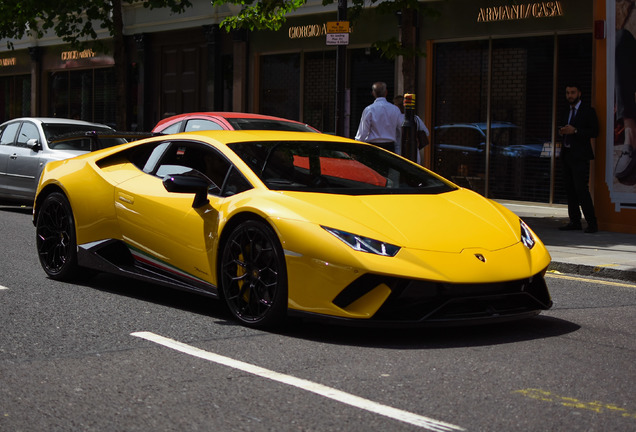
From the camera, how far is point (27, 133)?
16.5 metres

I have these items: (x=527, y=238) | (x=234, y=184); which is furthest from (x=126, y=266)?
(x=527, y=238)

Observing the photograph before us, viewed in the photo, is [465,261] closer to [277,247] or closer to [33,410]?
[277,247]

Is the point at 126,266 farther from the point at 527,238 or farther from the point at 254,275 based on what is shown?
the point at 527,238

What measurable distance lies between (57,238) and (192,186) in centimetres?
208

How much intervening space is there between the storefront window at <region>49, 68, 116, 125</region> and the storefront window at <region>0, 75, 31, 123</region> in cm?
189

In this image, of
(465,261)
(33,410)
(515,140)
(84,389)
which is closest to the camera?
(33,410)

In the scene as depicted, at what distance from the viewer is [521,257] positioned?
6445 mm

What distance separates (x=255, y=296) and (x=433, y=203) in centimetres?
132

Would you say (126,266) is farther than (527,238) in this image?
Yes

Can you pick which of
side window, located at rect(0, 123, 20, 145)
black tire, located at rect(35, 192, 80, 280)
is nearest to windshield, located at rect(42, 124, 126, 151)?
side window, located at rect(0, 123, 20, 145)

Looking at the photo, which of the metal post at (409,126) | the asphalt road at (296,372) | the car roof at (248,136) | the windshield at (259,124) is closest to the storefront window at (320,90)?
the metal post at (409,126)

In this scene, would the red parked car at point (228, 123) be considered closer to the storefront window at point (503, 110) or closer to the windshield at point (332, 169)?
the windshield at point (332, 169)

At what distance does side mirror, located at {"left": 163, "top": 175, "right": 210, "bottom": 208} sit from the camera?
6930 mm

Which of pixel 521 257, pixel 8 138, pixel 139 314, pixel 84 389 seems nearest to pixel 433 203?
pixel 521 257
